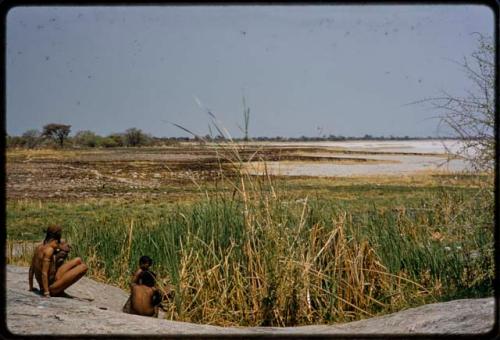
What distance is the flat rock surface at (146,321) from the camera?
3.83m

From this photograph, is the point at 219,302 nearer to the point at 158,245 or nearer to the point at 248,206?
the point at 248,206

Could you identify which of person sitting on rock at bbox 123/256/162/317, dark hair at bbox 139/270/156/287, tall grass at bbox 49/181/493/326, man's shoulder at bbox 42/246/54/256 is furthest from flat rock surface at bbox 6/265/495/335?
tall grass at bbox 49/181/493/326

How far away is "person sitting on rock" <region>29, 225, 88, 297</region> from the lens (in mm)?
3805

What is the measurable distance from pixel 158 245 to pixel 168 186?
0.66m

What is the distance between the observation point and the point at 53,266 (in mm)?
3875

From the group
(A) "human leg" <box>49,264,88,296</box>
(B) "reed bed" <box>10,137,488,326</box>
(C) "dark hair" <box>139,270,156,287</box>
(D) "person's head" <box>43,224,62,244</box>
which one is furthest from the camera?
(B) "reed bed" <box>10,137,488,326</box>

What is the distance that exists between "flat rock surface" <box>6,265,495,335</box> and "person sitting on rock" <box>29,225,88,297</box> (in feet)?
0.45

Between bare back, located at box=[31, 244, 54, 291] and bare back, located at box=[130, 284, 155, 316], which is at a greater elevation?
bare back, located at box=[31, 244, 54, 291]

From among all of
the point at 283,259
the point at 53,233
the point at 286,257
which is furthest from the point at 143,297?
the point at 283,259

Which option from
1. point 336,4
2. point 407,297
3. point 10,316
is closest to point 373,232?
point 407,297

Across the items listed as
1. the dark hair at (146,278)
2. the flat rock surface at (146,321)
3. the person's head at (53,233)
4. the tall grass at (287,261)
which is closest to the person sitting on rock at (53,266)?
the person's head at (53,233)

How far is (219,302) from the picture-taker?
522cm

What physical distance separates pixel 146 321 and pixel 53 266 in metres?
0.65

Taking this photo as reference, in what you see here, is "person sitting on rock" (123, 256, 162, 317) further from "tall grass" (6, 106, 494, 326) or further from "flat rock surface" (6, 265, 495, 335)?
"tall grass" (6, 106, 494, 326)
